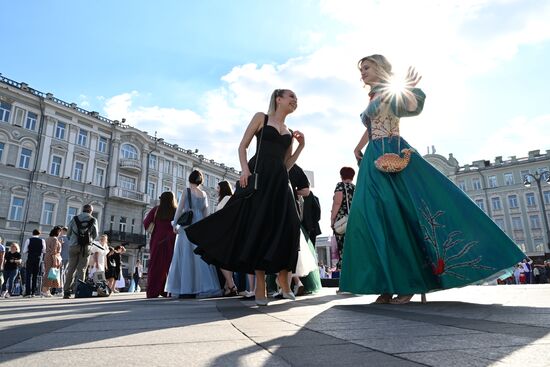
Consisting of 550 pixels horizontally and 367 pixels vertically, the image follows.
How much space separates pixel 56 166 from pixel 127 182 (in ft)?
21.4

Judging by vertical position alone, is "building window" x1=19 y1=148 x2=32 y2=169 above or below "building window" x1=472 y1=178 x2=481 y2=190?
below

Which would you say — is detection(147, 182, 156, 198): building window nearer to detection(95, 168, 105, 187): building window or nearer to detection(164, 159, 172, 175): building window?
detection(164, 159, 172, 175): building window

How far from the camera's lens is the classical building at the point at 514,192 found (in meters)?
43.4

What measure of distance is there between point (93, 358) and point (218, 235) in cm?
223

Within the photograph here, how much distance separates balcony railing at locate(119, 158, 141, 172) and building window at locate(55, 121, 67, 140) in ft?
17.4

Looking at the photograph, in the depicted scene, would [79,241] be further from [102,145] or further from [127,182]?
[127,182]

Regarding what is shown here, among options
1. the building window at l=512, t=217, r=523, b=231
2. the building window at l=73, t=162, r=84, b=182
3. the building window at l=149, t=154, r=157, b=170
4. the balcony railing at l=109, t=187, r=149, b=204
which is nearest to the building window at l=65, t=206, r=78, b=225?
the building window at l=73, t=162, r=84, b=182

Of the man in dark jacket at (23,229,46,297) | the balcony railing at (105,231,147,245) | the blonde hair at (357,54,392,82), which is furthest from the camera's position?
the balcony railing at (105,231,147,245)

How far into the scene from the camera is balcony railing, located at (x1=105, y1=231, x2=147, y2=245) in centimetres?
3259

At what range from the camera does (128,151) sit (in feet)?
118

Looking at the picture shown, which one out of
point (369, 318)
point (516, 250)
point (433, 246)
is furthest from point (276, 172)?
point (516, 250)

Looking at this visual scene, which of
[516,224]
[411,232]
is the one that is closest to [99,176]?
[411,232]

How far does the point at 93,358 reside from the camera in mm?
1159

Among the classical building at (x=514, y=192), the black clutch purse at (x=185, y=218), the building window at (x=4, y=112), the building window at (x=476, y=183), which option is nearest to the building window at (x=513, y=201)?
the classical building at (x=514, y=192)
